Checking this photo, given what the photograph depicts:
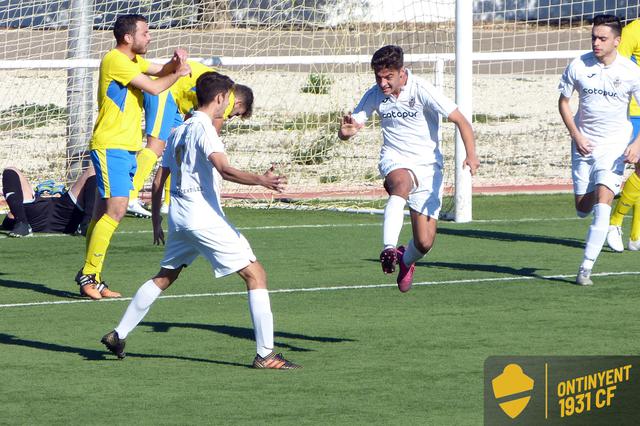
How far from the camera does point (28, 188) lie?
14203mm

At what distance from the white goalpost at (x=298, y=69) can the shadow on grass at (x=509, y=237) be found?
841 mm

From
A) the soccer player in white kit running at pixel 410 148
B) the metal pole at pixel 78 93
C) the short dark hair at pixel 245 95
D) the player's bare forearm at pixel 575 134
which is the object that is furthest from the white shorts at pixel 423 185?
the metal pole at pixel 78 93

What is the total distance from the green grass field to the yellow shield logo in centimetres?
20

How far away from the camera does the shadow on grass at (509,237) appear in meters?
13.7

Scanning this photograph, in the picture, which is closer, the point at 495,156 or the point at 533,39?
the point at 495,156

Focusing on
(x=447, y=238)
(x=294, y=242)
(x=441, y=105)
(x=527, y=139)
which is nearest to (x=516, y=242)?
(x=447, y=238)

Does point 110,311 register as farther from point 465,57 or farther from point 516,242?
point 465,57

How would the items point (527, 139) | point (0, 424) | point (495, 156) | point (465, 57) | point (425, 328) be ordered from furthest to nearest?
point (527, 139), point (495, 156), point (465, 57), point (425, 328), point (0, 424)

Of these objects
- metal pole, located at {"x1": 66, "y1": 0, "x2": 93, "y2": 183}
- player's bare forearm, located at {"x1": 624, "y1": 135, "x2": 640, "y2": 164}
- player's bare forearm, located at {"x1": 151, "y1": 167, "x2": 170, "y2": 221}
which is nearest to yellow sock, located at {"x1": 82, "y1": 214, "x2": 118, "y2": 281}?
player's bare forearm, located at {"x1": 151, "y1": 167, "x2": 170, "y2": 221}

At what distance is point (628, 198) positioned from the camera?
43.3 ft

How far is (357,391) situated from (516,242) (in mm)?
6397

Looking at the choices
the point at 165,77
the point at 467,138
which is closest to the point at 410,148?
the point at 467,138

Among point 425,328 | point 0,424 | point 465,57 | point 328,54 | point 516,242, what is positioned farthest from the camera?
point 328,54

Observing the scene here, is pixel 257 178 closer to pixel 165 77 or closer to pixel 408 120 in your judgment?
pixel 408 120
